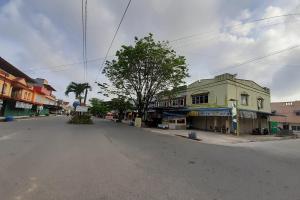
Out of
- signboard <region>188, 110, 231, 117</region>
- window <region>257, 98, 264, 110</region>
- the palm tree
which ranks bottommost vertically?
signboard <region>188, 110, 231, 117</region>

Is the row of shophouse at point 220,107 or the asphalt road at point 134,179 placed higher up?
the row of shophouse at point 220,107

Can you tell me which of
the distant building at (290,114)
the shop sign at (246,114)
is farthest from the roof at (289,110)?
the shop sign at (246,114)

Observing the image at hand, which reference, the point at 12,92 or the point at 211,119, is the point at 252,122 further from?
the point at 12,92

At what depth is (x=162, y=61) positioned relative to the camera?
27.1 meters

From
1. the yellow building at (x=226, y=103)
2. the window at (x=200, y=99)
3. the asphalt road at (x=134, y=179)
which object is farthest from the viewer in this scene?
the window at (x=200, y=99)

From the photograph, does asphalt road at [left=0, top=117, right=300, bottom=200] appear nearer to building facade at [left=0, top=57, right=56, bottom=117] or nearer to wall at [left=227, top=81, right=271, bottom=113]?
wall at [left=227, top=81, right=271, bottom=113]

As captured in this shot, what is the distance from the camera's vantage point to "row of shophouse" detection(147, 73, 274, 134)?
27.2 metres

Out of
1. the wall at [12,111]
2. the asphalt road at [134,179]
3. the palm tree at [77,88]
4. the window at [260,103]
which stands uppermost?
the palm tree at [77,88]

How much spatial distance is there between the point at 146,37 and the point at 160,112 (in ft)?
43.3

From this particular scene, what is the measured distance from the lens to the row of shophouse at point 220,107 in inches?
1070

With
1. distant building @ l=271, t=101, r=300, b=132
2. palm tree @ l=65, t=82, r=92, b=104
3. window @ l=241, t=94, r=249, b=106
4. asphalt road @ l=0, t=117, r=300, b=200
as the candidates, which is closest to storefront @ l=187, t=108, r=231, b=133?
window @ l=241, t=94, r=249, b=106

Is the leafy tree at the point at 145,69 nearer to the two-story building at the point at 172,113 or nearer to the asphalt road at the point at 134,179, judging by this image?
the two-story building at the point at 172,113

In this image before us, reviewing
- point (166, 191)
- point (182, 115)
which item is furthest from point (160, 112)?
point (166, 191)

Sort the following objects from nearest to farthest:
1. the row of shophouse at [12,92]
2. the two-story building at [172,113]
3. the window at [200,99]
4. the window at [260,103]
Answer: the two-story building at [172,113]
the window at [200,99]
the row of shophouse at [12,92]
the window at [260,103]
